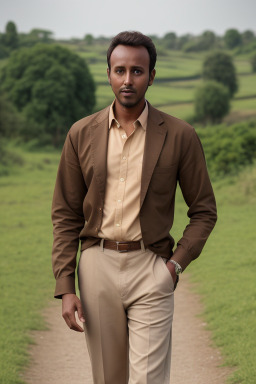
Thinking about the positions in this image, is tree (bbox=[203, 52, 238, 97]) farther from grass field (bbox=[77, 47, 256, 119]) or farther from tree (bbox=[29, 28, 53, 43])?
tree (bbox=[29, 28, 53, 43])

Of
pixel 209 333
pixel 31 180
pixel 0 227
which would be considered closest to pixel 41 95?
pixel 31 180

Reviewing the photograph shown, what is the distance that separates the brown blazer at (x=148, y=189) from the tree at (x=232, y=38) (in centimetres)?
7000

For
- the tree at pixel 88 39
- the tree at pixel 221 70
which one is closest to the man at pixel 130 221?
the tree at pixel 221 70

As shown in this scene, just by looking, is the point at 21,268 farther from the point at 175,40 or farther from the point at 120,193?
the point at 175,40

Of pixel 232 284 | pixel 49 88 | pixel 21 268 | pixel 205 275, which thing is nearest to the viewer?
pixel 232 284

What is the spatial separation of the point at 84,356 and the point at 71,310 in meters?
3.81

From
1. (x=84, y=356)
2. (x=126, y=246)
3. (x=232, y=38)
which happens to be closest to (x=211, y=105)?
(x=232, y=38)

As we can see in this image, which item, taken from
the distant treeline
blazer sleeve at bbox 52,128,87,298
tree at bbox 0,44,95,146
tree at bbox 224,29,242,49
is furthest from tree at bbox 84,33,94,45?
blazer sleeve at bbox 52,128,87,298

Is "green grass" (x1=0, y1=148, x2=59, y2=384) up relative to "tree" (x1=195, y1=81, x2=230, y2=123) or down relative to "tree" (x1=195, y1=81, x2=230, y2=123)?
up

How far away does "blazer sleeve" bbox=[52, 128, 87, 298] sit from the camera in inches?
150

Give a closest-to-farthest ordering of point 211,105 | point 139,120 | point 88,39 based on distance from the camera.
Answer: point 139,120 < point 211,105 < point 88,39

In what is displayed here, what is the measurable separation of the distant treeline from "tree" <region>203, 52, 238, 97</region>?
8.53 m

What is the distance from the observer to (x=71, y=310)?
3680 mm

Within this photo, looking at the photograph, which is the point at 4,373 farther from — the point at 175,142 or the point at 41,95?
the point at 41,95
